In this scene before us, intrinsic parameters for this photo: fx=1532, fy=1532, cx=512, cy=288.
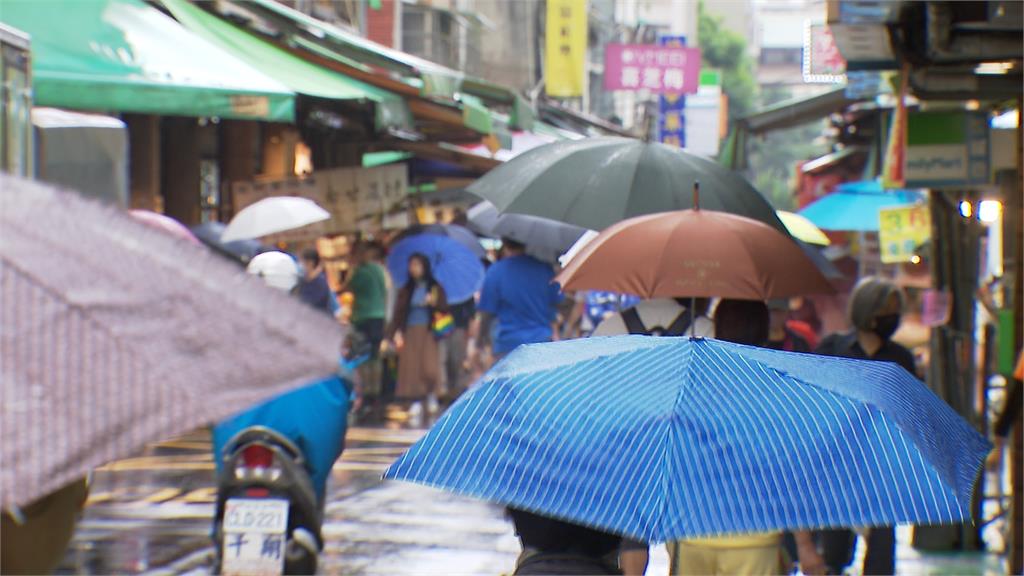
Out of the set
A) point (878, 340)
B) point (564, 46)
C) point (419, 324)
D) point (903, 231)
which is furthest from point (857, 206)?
point (564, 46)

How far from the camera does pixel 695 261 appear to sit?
6.34 meters

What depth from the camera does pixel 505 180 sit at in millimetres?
8016

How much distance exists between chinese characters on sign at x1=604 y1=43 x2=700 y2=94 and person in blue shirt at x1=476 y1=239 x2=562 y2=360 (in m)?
24.1

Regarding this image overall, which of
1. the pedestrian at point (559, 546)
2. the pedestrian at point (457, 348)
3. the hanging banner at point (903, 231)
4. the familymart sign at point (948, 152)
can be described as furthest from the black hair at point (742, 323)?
the pedestrian at point (457, 348)

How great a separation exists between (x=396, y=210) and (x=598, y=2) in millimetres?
34749

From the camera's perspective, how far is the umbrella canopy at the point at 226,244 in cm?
1195

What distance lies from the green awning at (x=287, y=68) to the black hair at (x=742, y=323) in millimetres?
7016

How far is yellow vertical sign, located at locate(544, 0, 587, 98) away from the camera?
99.4ft

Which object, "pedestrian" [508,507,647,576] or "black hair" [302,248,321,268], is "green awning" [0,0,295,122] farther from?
"pedestrian" [508,507,647,576]

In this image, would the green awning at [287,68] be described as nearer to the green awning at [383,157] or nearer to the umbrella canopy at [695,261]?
the umbrella canopy at [695,261]

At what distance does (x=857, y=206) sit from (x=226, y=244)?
658 centimetres

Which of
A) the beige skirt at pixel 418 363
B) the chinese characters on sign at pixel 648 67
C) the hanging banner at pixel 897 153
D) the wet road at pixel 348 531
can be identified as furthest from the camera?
the chinese characters on sign at pixel 648 67

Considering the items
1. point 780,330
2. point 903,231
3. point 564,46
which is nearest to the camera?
point 780,330

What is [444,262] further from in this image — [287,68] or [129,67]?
[129,67]
